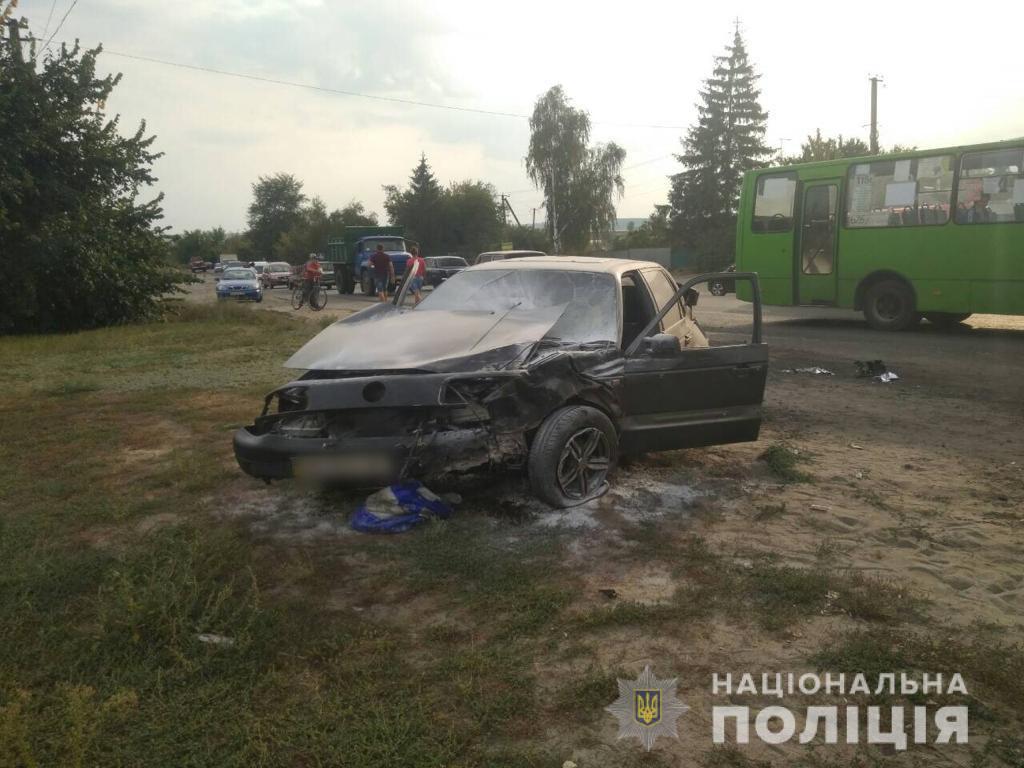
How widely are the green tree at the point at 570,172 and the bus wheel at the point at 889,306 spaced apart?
4108 centimetres

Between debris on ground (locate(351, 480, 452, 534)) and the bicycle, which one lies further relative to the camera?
the bicycle

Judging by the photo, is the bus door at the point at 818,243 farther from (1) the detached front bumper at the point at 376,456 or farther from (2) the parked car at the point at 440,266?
(2) the parked car at the point at 440,266

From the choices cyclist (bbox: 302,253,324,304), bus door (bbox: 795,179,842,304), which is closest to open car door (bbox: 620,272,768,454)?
bus door (bbox: 795,179,842,304)

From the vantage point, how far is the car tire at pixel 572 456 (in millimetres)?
4625

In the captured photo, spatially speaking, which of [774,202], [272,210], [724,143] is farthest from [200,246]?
[774,202]

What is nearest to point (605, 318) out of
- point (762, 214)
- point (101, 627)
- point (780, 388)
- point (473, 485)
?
point (473, 485)

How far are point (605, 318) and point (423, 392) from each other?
165cm

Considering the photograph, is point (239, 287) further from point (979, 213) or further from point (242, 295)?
point (979, 213)

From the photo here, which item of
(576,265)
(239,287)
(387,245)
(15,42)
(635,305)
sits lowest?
(239,287)

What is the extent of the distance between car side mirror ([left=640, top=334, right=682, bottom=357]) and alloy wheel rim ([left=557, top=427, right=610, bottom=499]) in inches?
26.4

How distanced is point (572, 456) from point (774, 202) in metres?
12.8

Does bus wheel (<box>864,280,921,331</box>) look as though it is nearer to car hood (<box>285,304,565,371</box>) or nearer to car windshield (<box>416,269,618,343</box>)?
car windshield (<box>416,269,618,343</box>)

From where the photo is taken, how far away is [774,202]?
1598cm

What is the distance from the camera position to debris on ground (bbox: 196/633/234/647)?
3.19 metres
